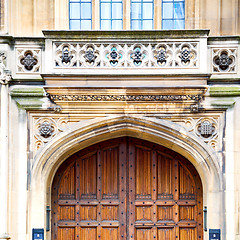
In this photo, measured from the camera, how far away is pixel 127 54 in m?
8.88

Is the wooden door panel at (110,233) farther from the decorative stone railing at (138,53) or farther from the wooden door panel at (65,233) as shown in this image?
the decorative stone railing at (138,53)

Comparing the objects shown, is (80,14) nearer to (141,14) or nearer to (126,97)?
(141,14)

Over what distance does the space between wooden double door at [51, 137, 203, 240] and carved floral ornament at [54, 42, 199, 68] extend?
4.91ft

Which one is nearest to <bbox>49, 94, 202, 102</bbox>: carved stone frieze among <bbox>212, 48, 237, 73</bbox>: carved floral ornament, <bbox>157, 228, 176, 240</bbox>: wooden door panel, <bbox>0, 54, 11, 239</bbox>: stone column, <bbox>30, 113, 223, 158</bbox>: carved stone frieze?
<bbox>30, 113, 223, 158</bbox>: carved stone frieze

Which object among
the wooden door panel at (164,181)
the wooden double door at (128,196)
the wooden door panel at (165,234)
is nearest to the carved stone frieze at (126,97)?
the wooden double door at (128,196)

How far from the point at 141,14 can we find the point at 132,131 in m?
2.13

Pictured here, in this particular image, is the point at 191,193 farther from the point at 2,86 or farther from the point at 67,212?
the point at 2,86

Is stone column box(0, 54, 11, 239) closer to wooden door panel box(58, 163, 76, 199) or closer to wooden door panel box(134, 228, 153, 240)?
wooden door panel box(58, 163, 76, 199)

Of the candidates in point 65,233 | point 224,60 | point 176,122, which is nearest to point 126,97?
point 176,122

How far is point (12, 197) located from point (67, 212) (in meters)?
1.09

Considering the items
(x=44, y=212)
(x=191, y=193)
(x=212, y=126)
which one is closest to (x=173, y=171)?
(x=191, y=193)

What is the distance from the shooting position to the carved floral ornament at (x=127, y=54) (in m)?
8.84

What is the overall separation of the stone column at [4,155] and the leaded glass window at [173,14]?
2935 millimetres

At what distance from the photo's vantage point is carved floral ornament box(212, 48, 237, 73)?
888 centimetres
